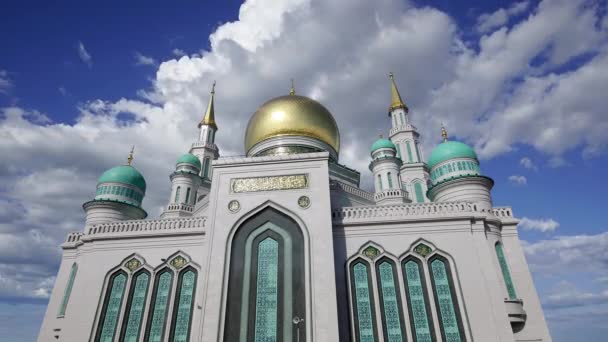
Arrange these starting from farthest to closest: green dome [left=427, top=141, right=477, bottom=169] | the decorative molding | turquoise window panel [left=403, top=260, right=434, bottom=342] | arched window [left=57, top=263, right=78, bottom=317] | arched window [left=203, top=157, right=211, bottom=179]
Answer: arched window [left=203, top=157, right=211, bottom=179], green dome [left=427, top=141, right=477, bottom=169], arched window [left=57, top=263, right=78, bottom=317], the decorative molding, turquoise window panel [left=403, top=260, right=434, bottom=342]

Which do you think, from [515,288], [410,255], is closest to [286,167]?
[410,255]

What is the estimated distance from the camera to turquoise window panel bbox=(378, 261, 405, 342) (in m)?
8.91

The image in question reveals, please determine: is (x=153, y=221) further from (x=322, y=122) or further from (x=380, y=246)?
(x=322, y=122)

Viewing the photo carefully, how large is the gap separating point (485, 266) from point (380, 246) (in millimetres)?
2804

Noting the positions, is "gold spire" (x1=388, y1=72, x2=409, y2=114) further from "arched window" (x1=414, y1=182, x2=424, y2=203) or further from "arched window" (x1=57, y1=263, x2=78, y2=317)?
"arched window" (x1=57, y1=263, x2=78, y2=317)

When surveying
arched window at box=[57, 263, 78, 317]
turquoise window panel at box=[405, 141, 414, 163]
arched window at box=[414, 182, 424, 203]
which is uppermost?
turquoise window panel at box=[405, 141, 414, 163]

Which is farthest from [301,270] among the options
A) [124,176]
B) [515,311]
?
[124,176]

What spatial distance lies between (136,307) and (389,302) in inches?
288

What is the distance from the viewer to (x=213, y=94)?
80.7ft

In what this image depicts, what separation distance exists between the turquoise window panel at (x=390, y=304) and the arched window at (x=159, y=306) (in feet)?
20.1

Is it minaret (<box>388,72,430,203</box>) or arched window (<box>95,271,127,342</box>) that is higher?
minaret (<box>388,72,430,203</box>)

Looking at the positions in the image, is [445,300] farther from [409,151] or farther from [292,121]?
[409,151]

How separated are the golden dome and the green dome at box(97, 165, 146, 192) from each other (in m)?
4.79

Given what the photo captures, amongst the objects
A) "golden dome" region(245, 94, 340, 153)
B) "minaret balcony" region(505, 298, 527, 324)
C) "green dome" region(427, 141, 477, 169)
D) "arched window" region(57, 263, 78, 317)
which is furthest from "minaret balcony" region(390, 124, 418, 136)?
"arched window" region(57, 263, 78, 317)
